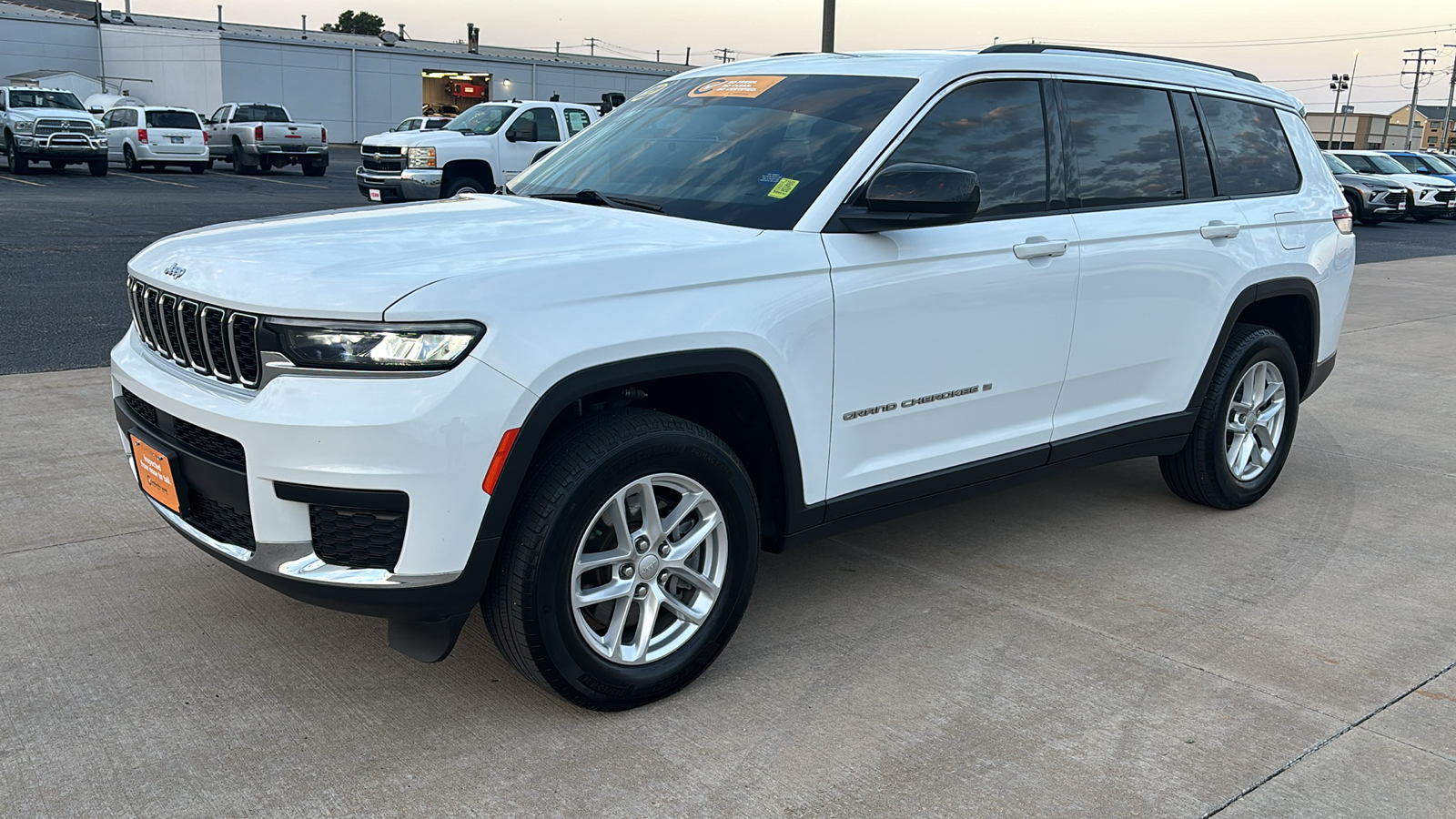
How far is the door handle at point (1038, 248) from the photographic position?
402cm

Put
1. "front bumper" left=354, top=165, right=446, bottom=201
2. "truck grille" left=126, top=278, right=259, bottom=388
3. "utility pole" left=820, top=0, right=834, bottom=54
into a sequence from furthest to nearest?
"utility pole" left=820, top=0, right=834, bottom=54 < "front bumper" left=354, top=165, right=446, bottom=201 < "truck grille" left=126, top=278, right=259, bottom=388

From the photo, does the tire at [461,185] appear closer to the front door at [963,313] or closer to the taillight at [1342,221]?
the taillight at [1342,221]

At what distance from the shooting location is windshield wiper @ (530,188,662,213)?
3837 mm

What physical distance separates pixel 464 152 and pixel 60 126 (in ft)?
44.9

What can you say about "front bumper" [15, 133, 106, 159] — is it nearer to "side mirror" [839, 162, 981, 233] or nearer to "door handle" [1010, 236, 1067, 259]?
"door handle" [1010, 236, 1067, 259]

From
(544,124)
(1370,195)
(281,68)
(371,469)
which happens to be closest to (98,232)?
(544,124)

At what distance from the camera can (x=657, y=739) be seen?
3172mm

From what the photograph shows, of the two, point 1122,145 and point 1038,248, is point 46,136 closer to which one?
point 1122,145

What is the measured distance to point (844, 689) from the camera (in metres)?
3.48

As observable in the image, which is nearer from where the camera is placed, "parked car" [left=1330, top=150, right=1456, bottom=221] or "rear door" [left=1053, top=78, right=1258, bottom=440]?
"rear door" [left=1053, top=78, right=1258, bottom=440]

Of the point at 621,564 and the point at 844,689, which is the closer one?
the point at 621,564

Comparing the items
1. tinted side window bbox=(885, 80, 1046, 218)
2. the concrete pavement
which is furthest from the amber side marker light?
tinted side window bbox=(885, 80, 1046, 218)

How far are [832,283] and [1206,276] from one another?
6.70 ft

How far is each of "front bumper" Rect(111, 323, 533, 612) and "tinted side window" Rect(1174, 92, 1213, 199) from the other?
3.18 meters
